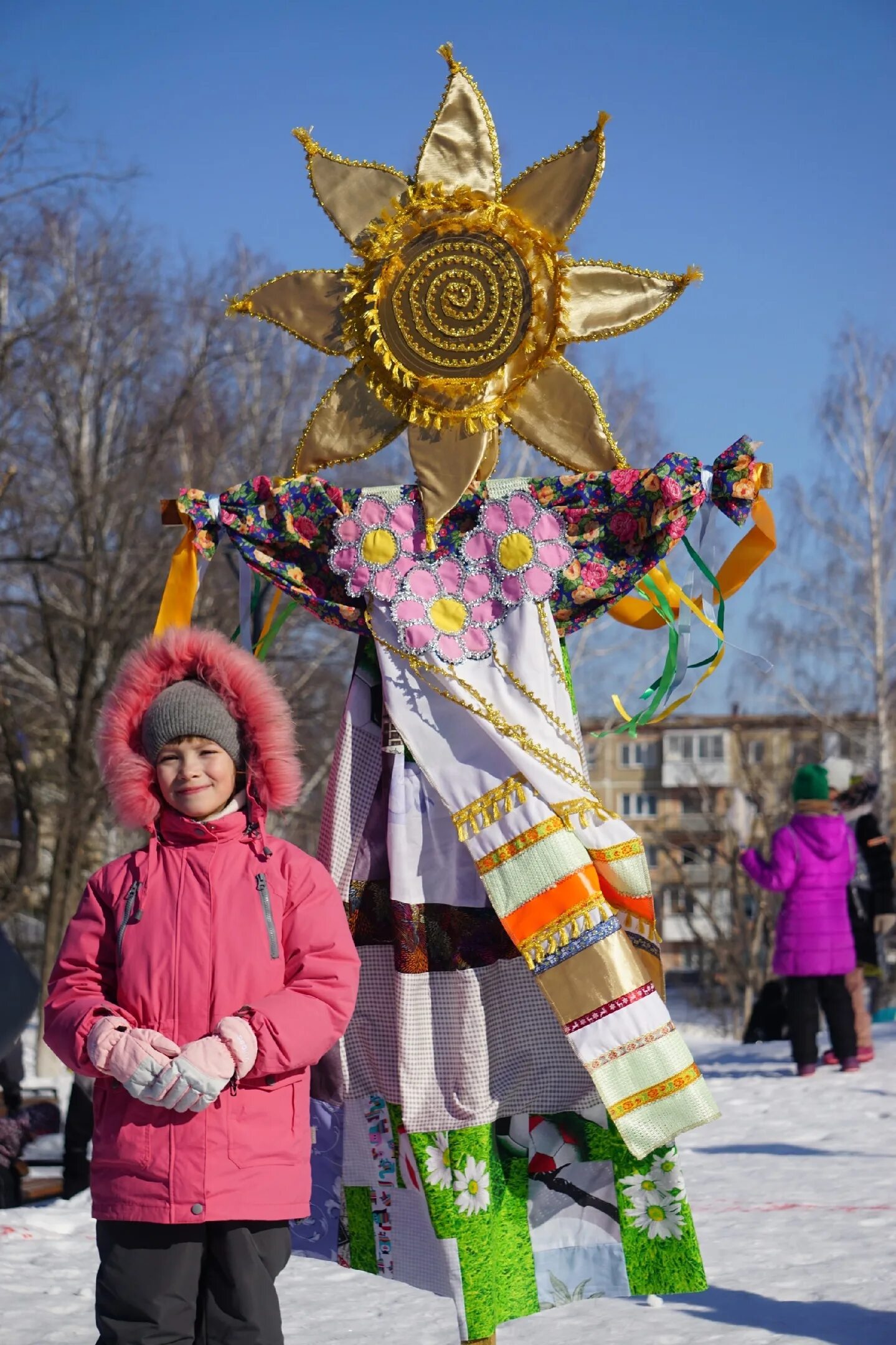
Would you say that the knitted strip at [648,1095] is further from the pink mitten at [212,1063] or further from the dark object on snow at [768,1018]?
the dark object on snow at [768,1018]

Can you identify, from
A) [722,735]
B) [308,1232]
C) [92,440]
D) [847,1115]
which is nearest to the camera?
[308,1232]

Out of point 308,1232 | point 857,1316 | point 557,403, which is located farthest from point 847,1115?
point 557,403

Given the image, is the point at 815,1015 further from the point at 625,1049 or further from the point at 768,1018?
the point at 625,1049

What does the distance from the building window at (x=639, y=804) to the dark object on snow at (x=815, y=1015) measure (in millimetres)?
35185

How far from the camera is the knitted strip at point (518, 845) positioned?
325 cm

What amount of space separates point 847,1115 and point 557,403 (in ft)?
13.4

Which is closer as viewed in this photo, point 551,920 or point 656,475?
point 551,920

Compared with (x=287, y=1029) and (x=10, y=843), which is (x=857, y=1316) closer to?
(x=287, y=1029)

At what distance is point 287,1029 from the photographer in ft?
7.97

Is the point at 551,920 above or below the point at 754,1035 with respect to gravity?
above

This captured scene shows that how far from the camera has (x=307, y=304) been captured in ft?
12.3

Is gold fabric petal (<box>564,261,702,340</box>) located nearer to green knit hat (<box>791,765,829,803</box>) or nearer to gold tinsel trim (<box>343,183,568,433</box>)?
gold tinsel trim (<box>343,183,568,433</box>)

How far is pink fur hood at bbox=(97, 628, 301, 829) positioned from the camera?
267 cm

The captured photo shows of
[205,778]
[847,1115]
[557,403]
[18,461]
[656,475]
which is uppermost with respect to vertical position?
[18,461]
